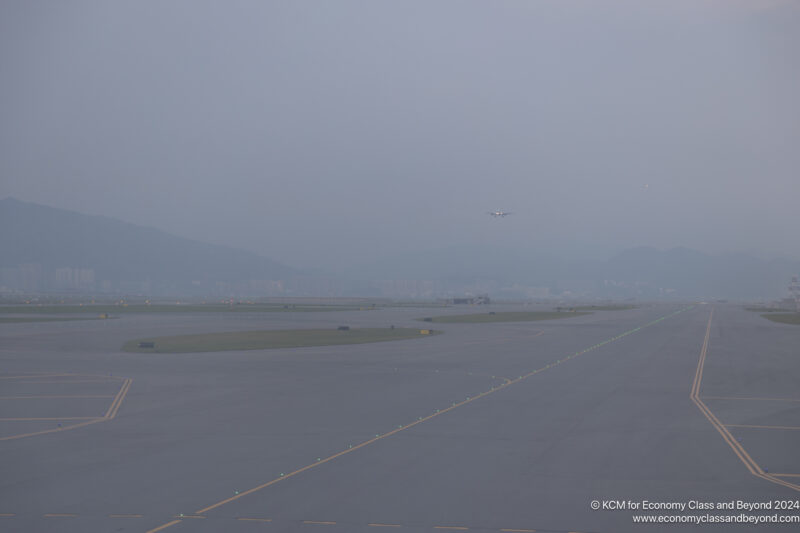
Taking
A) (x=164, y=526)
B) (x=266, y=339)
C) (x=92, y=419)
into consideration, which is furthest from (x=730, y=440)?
(x=266, y=339)

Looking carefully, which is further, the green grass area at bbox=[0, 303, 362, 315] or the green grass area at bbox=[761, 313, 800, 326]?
the green grass area at bbox=[0, 303, 362, 315]

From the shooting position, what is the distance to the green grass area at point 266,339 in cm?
4084

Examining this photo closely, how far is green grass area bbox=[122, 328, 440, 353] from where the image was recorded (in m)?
40.8

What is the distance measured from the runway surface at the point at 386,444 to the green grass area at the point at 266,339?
8.60 m

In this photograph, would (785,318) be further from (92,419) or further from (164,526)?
(164,526)

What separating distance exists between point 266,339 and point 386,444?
1313 inches

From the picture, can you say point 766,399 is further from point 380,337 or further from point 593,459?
point 380,337

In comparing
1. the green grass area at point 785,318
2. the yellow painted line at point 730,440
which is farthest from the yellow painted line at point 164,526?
the green grass area at point 785,318

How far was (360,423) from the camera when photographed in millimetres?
17656

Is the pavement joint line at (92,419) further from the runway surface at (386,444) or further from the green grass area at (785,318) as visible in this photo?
the green grass area at (785,318)

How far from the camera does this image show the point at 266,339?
46.9m

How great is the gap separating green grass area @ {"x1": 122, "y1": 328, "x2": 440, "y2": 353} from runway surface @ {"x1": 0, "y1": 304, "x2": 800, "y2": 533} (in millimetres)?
8596

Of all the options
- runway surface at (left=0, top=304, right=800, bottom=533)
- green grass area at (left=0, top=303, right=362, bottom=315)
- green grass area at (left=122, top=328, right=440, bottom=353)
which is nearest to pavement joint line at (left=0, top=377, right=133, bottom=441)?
runway surface at (left=0, top=304, right=800, bottom=533)

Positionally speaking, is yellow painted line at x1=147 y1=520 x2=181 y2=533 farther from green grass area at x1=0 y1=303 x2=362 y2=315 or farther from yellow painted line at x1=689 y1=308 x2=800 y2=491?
green grass area at x1=0 y1=303 x2=362 y2=315
